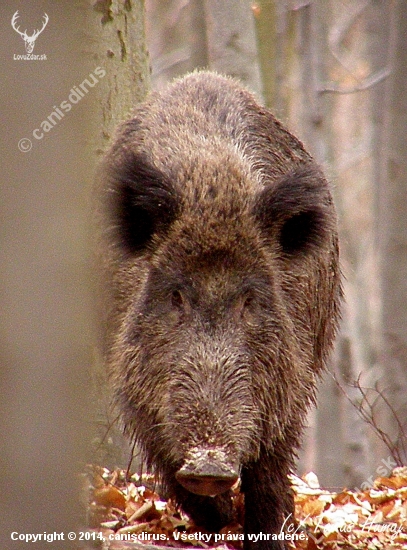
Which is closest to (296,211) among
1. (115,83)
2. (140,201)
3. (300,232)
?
(300,232)

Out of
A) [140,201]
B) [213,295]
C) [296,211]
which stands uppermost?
[140,201]

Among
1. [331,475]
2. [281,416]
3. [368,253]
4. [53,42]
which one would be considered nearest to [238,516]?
[281,416]

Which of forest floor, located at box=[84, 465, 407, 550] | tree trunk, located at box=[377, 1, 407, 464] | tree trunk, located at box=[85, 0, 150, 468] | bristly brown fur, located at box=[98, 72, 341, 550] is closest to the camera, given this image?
bristly brown fur, located at box=[98, 72, 341, 550]

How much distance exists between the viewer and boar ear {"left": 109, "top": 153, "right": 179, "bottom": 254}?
5367 mm

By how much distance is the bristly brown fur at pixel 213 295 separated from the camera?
4.83 metres

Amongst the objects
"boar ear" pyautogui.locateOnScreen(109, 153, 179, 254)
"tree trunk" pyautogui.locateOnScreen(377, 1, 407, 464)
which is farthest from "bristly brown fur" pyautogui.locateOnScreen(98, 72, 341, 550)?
"tree trunk" pyautogui.locateOnScreen(377, 1, 407, 464)

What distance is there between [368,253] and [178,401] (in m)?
30.0

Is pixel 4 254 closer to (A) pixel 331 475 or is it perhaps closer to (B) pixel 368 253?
(A) pixel 331 475

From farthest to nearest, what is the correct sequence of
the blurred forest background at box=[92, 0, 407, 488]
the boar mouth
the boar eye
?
1. the blurred forest background at box=[92, 0, 407, 488]
2. the boar eye
3. the boar mouth

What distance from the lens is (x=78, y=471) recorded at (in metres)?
2.13

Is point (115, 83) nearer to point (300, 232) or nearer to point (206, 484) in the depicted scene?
point (300, 232)

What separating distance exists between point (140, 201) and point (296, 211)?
3.24 feet

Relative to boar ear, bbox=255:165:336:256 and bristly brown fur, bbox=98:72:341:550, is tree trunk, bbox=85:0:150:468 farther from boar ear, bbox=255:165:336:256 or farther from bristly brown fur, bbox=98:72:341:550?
boar ear, bbox=255:165:336:256

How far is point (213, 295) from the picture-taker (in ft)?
16.5
